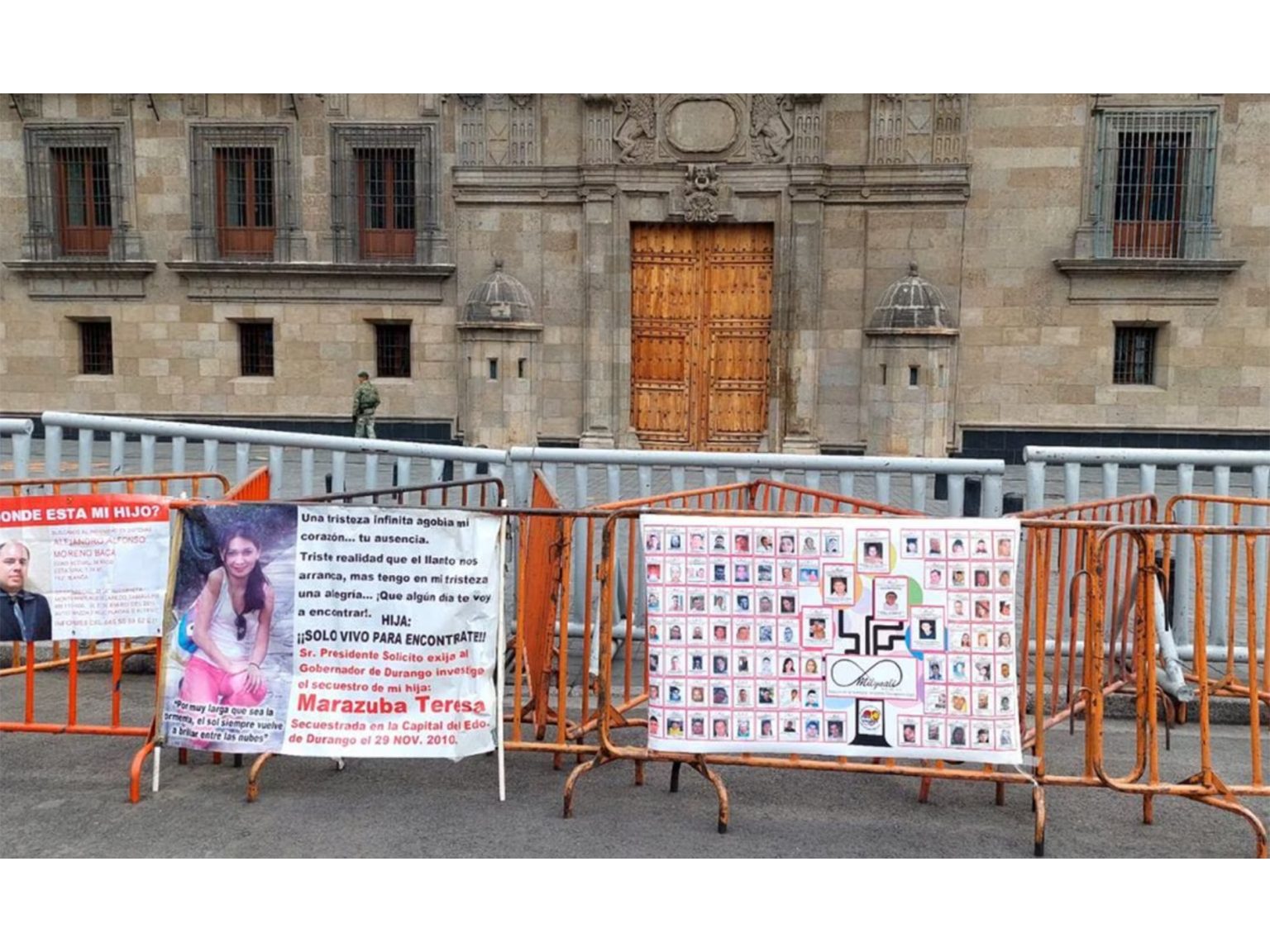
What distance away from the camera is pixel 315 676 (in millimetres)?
5000

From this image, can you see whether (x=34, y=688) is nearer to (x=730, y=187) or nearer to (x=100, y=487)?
(x=100, y=487)

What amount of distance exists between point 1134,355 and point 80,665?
17.0m

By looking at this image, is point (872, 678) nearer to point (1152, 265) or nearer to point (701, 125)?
point (701, 125)

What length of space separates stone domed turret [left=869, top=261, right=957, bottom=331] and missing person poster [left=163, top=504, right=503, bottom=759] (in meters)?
14.1

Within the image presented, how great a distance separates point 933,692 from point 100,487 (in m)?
6.52

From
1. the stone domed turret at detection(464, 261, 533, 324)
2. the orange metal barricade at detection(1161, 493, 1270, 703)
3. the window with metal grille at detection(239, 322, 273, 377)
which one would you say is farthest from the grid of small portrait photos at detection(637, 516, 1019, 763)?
the window with metal grille at detection(239, 322, 273, 377)

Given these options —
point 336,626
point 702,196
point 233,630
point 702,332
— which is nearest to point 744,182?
point 702,196

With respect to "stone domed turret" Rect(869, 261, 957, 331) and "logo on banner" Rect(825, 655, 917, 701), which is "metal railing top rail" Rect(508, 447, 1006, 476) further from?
"stone domed turret" Rect(869, 261, 957, 331)

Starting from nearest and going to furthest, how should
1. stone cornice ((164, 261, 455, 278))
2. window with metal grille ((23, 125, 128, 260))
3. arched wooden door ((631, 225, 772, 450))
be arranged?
arched wooden door ((631, 225, 772, 450)) < stone cornice ((164, 261, 455, 278)) < window with metal grille ((23, 125, 128, 260))

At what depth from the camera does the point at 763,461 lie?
7117mm

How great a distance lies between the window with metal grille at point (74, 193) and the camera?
20141mm

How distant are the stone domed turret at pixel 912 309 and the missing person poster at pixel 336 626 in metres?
14.1

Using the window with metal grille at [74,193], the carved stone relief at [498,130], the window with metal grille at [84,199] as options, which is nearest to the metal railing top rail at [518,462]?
the carved stone relief at [498,130]

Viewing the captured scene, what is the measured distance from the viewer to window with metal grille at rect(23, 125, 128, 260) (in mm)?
20141
